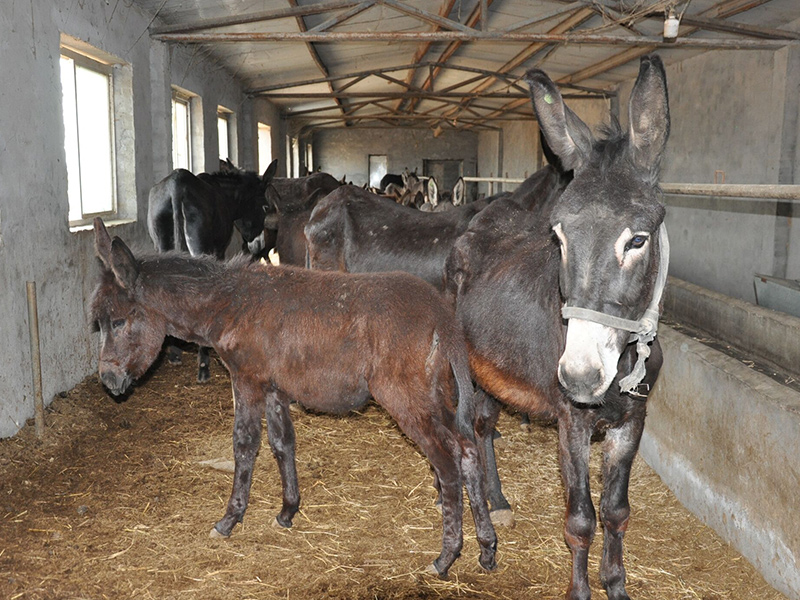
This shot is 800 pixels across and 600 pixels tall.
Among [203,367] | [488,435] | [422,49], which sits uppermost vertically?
[422,49]

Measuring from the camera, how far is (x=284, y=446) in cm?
410

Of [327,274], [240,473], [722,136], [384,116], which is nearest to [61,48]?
[327,274]

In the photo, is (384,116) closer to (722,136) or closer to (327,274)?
(722,136)

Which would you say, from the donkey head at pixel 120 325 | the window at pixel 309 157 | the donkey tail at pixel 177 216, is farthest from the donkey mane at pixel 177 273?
the window at pixel 309 157

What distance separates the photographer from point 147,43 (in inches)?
339

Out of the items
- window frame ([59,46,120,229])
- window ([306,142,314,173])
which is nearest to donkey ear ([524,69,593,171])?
window frame ([59,46,120,229])

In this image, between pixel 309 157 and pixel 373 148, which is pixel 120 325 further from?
pixel 373 148

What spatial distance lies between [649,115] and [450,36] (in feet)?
21.4

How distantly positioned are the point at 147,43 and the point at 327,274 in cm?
614

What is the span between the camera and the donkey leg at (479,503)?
145 inches

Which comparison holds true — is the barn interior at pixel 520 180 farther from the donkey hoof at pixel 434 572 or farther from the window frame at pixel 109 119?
the donkey hoof at pixel 434 572

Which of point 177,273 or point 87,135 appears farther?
point 87,135

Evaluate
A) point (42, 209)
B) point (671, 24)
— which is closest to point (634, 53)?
point (671, 24)

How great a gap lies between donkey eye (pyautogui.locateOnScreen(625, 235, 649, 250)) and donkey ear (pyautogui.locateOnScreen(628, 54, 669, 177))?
32 centimetres
